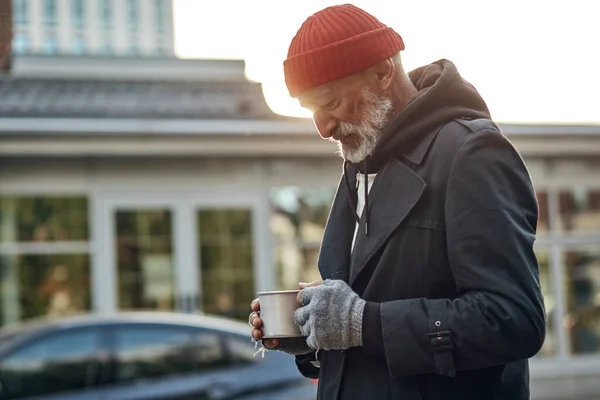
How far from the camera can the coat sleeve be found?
2.05 metres

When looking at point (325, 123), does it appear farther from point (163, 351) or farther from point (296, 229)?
point (296, 229)

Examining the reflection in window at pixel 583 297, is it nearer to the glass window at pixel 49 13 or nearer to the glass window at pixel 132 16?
the glass window at pixel 132 16

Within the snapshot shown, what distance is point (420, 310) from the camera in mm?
2117

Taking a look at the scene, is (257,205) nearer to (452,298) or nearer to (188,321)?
(188,321)

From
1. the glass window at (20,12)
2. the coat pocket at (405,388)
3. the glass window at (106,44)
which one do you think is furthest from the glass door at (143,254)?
the coat pocket at (405,388)

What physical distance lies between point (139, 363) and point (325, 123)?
6.04m

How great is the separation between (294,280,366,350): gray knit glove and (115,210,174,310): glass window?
11.9 metres

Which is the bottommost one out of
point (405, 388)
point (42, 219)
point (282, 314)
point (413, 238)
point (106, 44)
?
point (42, 219)

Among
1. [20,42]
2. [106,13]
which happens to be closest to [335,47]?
[20,42]

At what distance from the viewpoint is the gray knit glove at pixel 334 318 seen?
215 centimetres

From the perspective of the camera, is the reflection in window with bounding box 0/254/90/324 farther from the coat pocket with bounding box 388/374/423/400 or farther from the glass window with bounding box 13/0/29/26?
the coat pocket with bounding box 388/374/423/400

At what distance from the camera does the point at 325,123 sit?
2367 mm

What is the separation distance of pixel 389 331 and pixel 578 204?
15.0m

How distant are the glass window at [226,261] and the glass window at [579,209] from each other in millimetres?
5259
